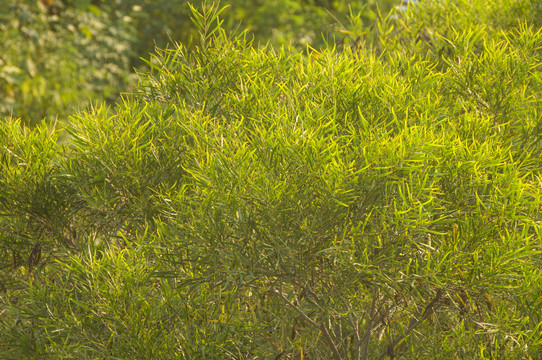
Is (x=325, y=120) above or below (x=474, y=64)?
below

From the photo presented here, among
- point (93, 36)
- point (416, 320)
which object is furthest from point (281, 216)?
point (93, 36)

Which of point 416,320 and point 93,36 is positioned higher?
point 416,320

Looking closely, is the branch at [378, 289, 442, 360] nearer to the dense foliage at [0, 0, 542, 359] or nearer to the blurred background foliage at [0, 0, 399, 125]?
the dense foliage at [0, 0, 542, 359]

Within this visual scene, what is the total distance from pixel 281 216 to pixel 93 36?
8.17 meters

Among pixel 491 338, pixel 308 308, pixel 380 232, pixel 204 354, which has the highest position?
pixel 380 232

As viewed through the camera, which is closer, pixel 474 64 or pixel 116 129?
pixel 116 129

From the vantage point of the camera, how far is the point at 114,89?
8812 millimetres

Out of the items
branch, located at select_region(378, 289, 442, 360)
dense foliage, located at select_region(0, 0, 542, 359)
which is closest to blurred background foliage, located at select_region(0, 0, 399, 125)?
dense foliage, located at select_region(0, 0, 542, 359)

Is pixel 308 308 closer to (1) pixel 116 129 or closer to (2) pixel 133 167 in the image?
(2) pixel 133 167

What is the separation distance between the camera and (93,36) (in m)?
9.21

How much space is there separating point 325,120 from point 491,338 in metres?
0.91

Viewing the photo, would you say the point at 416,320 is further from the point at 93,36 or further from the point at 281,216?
the point at 93,36

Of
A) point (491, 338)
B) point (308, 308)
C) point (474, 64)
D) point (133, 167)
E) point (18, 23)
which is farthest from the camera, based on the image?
point (18, 23)

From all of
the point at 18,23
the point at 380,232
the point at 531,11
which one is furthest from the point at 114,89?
the point at 380,232
